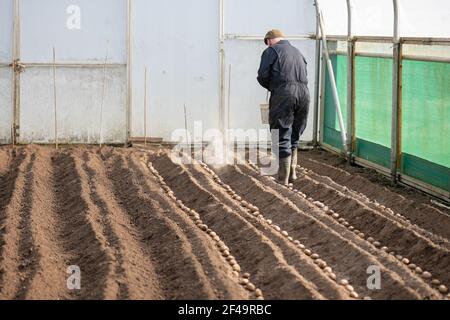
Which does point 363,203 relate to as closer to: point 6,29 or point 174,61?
point 174,61

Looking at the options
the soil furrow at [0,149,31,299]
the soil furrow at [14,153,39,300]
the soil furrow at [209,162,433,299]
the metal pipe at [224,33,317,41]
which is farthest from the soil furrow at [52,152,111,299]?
the metal pipe at [224,33,317,41]

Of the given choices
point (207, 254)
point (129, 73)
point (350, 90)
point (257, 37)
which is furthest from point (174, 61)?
point (207, 254)

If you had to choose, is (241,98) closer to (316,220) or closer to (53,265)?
(316,220)

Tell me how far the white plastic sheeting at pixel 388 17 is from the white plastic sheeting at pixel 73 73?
3.20m

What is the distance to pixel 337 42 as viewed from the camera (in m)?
13.5

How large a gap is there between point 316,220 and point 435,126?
231 cm

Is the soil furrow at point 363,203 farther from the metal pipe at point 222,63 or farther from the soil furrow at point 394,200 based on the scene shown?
the metal pipe at point 222,63

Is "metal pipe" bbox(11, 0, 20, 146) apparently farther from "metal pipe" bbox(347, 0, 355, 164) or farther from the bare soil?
"metal pipe" bbox(347, 0, 355, 164)

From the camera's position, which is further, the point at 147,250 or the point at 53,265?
the point at 147,250

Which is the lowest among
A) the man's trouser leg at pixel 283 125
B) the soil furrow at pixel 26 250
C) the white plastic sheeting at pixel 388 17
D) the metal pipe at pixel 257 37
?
the soil furrow at pixel 26 250

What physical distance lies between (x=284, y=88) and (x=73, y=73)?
4428 millimetres

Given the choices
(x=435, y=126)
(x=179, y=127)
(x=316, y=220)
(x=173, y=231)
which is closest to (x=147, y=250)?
(x=173, y=231)

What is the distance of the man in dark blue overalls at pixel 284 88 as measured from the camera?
419 inches

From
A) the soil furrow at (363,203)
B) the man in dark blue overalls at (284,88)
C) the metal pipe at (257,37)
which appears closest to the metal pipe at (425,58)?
the man in dark blue overalls at (284,88)
